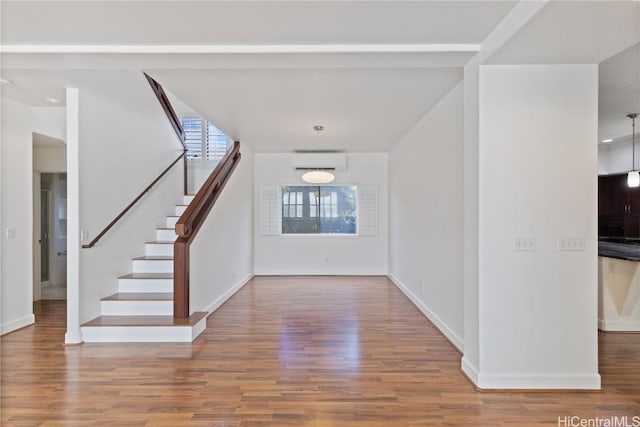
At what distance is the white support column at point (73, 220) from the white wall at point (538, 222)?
147 inches

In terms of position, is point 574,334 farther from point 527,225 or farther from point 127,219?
point 127,219

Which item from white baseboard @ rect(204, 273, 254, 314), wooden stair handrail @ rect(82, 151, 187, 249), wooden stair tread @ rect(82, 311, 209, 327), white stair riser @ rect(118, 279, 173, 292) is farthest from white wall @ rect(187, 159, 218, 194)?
wooden stair tread @ rect(82, 311, 209, 327)

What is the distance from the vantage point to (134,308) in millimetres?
3902

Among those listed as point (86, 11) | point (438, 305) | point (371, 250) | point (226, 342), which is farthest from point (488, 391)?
point (371, 250)

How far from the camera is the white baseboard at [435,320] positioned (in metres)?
3.39

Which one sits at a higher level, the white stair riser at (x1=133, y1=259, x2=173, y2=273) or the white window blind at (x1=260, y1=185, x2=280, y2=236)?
the white window blind at (x1=260, y1=185, x2=280, y2=236)

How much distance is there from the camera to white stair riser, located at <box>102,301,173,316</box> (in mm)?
3889

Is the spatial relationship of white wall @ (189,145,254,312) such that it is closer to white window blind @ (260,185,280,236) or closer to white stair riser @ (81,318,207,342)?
white window blind @ (260,185,280,236)

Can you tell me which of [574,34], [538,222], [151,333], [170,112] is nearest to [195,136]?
[170,112]

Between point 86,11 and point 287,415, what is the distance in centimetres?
282

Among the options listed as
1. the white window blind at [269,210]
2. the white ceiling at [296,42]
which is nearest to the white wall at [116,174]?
the white ceiling at [296,42]

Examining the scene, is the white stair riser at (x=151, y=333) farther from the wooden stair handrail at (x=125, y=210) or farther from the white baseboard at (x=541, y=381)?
the white baseboard at (x=541, y=381)

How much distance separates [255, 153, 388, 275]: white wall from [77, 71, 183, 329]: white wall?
255 centimetres

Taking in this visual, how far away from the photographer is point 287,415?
2299 millimetres
